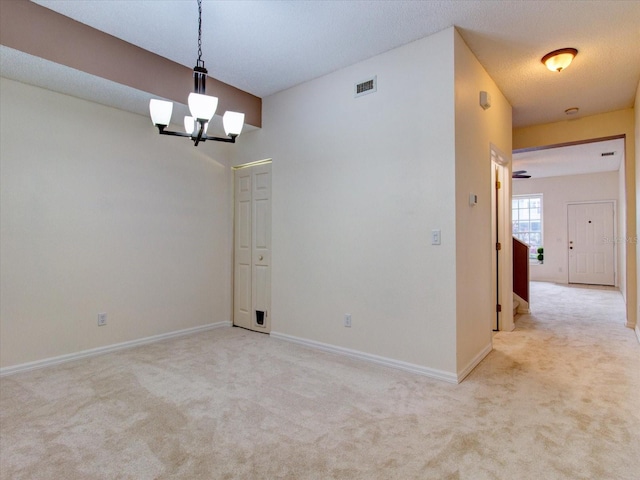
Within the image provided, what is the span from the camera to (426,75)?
3006mm

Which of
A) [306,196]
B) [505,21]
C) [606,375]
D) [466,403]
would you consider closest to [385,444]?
[466,403]

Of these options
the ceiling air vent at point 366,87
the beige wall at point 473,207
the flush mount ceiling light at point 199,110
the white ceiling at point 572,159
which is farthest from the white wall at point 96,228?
the white ceiling at point 572,159

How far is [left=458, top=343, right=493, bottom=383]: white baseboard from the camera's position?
9.51 ft

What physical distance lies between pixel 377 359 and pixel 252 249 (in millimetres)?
2220

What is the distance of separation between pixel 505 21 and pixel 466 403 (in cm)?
295

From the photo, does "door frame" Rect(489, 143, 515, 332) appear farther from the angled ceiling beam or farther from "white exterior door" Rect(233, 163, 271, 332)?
the angled ceiling beam

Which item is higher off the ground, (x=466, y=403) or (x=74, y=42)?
(x=74, y=42)

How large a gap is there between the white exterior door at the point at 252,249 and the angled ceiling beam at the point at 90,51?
1.10m

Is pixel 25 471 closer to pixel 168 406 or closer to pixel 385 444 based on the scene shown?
pixel 168 406

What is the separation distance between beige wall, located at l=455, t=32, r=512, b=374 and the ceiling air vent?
762mm

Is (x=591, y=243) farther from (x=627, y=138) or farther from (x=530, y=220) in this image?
(x=627, y=138)

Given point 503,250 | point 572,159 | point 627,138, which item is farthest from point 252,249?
point 572,159

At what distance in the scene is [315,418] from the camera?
2.27m

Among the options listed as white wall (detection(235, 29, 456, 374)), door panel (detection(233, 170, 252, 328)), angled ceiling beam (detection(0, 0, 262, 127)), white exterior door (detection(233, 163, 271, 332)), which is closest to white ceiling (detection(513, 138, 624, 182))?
white wall (detection(235, 29, 456, 374))
